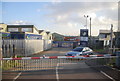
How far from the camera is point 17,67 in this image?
1066cm

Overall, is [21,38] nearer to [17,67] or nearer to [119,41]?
[17,67]

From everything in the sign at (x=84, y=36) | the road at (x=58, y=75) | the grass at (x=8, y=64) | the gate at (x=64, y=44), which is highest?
the sign at (x=84, y=36)

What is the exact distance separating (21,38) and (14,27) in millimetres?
30299

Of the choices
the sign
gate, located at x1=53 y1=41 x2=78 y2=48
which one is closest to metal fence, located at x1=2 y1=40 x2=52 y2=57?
the sign

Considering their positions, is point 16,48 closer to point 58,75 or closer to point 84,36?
point 58,75

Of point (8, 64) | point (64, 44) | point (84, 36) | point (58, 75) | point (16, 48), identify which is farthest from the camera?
point (64, 44)

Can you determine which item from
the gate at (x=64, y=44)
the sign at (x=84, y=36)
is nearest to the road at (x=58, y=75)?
the sign at (x=84, y=36)

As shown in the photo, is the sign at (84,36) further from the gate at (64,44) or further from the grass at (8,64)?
the grass at (8,64)

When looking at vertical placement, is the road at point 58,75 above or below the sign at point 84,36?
below

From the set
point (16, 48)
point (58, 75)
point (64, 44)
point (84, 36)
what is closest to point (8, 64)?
point (58, 75)

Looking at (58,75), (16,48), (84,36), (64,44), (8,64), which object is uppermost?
(84,36)

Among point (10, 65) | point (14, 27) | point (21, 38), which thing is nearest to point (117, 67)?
point (10, 65)

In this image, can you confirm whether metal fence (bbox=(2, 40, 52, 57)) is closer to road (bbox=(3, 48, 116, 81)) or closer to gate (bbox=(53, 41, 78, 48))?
road (bbox=(3, 48, 116, 81))

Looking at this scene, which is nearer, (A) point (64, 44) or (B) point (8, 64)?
(B) point (8, 64)
